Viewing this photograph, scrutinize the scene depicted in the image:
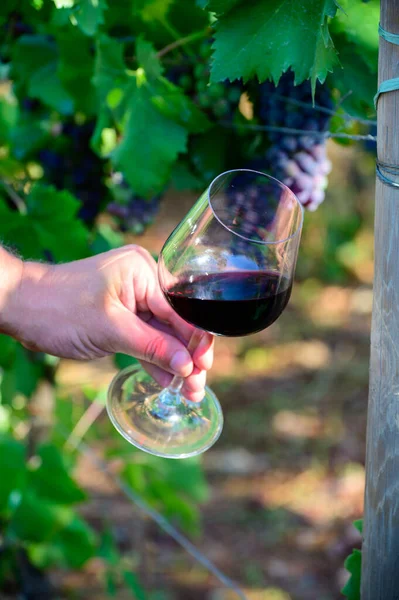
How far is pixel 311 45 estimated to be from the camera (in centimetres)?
112

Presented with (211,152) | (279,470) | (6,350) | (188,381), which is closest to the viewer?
(188,381)

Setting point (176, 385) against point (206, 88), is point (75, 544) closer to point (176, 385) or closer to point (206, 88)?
point (176, 385)

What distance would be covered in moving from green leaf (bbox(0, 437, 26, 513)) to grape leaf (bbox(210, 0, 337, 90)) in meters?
1.38

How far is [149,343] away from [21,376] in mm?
910

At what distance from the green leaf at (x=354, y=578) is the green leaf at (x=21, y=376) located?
3.62ft

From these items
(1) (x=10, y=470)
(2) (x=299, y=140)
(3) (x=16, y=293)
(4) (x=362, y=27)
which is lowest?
(1) (x=10, y=470)

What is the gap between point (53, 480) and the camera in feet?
6.82

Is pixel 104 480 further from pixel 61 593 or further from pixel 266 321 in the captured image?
pixel 266 321

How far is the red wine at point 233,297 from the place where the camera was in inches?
44.5

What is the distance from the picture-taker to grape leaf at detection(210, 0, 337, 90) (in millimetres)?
1083

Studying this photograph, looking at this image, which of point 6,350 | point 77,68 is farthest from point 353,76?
point 6,350

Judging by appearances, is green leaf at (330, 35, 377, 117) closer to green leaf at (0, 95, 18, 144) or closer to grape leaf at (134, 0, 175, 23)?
grape leaf at (134, 0, 175, 23)

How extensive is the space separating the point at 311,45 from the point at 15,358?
1.26m

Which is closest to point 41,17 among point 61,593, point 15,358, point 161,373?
point 15,358
